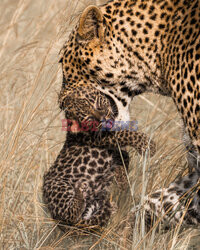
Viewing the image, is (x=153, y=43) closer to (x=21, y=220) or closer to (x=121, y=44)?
(x=121, y=44)

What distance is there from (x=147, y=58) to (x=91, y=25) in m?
0.52

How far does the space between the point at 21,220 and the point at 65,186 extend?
760mm

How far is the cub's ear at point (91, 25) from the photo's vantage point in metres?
3.97

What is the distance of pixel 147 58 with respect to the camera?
12.9 ft

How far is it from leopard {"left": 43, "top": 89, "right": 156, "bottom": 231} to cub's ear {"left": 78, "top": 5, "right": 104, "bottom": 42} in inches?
24.2

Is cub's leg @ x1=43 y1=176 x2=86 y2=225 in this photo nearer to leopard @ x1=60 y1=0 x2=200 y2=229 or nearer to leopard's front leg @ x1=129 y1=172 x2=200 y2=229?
leopard's front leg @ x1=129 y1=172 x2=200 y2=229

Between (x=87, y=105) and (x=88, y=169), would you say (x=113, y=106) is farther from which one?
(x=88, y=169)

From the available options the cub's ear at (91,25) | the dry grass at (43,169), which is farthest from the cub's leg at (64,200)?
the cub's ear at (91,25)

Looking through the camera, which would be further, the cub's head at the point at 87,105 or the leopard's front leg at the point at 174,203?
the cub's head at the point at 87,105

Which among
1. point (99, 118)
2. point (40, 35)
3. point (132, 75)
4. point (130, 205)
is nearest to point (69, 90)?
point (99, 118)

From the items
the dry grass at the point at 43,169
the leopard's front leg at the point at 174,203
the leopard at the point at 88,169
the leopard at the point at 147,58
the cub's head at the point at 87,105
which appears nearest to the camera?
the leopard at the point at 147,58

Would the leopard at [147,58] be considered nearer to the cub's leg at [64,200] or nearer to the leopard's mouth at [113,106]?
the leopard's mouth at [113,106]

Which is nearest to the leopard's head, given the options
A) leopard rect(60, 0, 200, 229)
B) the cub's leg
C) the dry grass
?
leopard rect(60, 0, 200, 229)

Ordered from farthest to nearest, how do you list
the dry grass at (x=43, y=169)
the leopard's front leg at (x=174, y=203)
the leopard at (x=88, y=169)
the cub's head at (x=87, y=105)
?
1. the leopard at (x=88, y=169)
2. the cub's head at (x=87, y=105)
3. the leopard's front leg at (x=174, y=203)
4. the dry grass at (x=43, y=169)
